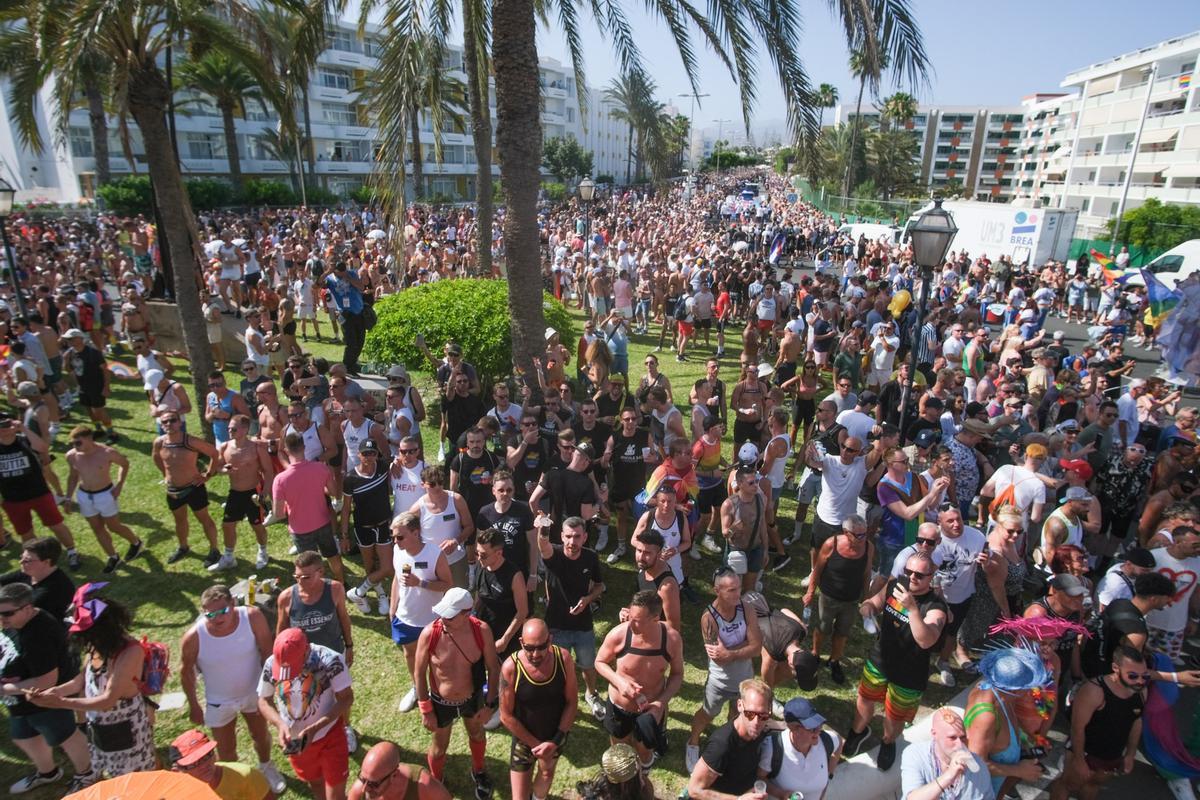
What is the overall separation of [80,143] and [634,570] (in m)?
51.6

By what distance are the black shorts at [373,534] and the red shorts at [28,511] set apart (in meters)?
3.11

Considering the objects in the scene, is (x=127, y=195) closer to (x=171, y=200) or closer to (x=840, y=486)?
(x=171, y=200)

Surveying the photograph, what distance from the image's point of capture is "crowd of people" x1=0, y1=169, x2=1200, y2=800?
3.79 meters

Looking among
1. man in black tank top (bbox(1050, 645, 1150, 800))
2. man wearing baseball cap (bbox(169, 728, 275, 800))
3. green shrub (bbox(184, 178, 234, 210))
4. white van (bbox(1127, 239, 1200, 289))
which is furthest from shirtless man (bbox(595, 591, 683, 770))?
green shrub (bbox(184, 178, 234, 210))

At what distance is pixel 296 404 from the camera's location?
6633 millimetres

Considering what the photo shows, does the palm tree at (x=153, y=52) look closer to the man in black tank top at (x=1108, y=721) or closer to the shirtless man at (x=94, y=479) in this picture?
the shirtless man at (x=94, y=479)

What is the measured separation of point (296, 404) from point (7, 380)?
5720mm

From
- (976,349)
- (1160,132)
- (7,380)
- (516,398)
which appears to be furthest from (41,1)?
(1160,132)

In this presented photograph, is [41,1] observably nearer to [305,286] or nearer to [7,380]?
[7,380]

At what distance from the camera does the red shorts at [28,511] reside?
6332 millimetres

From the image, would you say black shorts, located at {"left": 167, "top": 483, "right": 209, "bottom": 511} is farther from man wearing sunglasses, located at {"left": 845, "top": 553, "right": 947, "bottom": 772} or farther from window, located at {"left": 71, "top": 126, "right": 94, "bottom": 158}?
window, located at {"left": 71, "top": 126, "right": 94, "bottom": 158}

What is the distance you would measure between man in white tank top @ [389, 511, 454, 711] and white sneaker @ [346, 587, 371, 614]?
1383mm

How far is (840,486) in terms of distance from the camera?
241 inches

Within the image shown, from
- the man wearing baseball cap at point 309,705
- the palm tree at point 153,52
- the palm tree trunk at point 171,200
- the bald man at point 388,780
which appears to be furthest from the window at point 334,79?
the bald man at point 388,780
